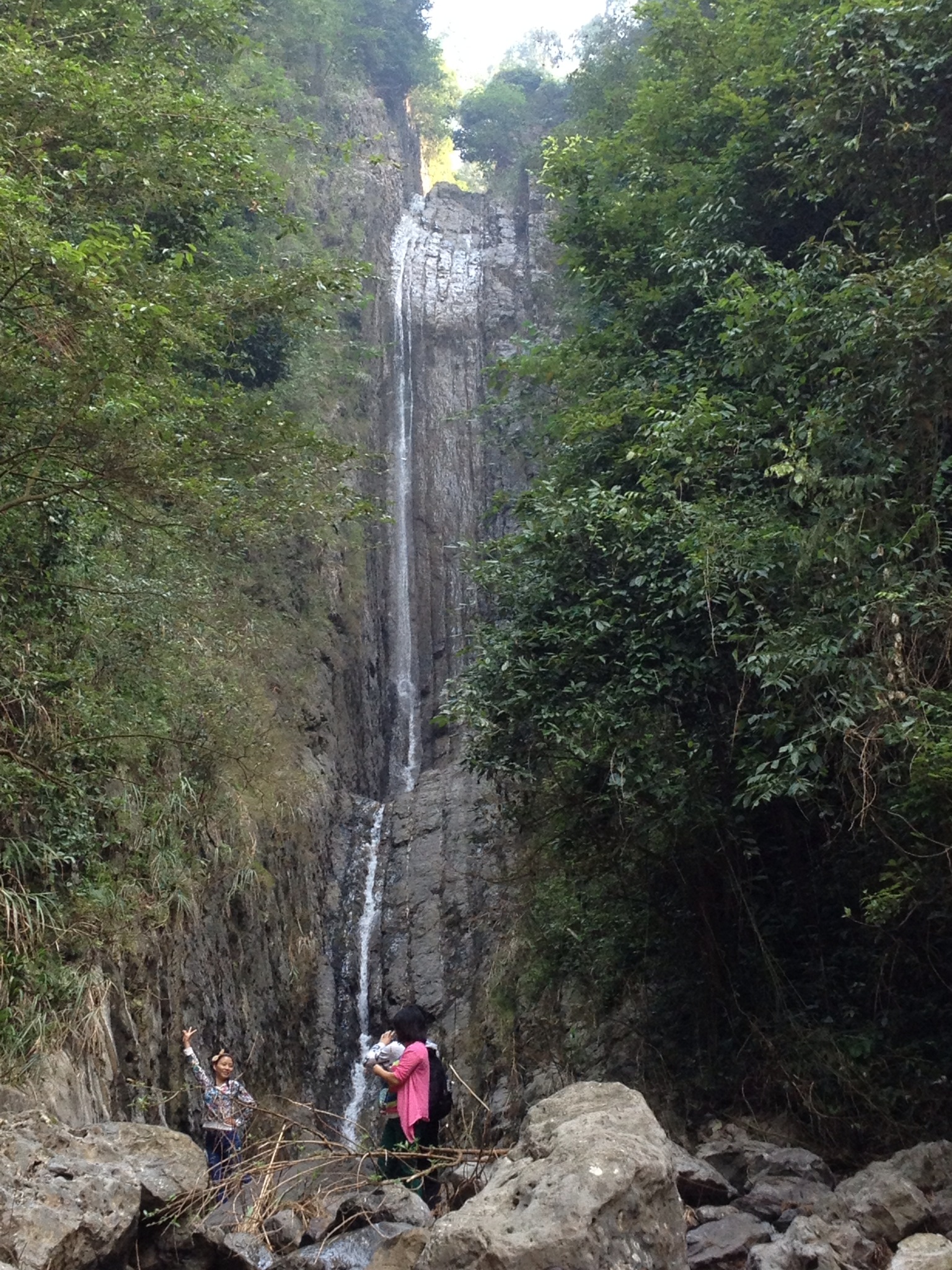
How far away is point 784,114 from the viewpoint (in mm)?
9711

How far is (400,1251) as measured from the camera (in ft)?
13.9

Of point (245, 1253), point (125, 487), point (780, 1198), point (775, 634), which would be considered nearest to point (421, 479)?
point (125, 487)

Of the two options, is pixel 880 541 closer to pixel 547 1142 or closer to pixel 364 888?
pixel 547 1142

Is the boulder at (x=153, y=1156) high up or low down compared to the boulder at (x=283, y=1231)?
up

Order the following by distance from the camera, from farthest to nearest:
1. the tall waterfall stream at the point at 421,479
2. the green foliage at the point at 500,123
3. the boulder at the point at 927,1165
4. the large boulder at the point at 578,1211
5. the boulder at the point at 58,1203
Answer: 1. the green foliage at the point at 500,123
2. the tall waterfall stream at the point at 421,479
3. the boulder at the point at 927,1165
4. the boulder at the point at 58,1203
5. the large boulder at the point at 578,1211

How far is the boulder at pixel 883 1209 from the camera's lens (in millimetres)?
4562

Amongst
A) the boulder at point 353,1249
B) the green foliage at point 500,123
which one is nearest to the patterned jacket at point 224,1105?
the boulder at point 353,1249

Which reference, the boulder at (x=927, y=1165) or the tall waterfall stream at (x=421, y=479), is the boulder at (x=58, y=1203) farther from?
the tall waterfall stream at (x=421, y=479)

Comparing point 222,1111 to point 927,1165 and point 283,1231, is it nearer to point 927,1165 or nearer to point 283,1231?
point 283,1231

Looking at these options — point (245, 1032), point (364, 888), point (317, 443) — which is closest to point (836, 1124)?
point (245, 1032)

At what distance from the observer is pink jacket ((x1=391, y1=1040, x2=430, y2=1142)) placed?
5.72 m

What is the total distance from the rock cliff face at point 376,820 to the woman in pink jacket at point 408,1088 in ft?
4.02

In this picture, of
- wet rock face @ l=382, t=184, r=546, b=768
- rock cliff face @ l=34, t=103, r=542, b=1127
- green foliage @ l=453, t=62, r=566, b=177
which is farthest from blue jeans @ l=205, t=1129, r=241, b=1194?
green foliage @ l=453, t=62, r=566, b=177

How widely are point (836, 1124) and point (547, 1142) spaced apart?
355 cm
